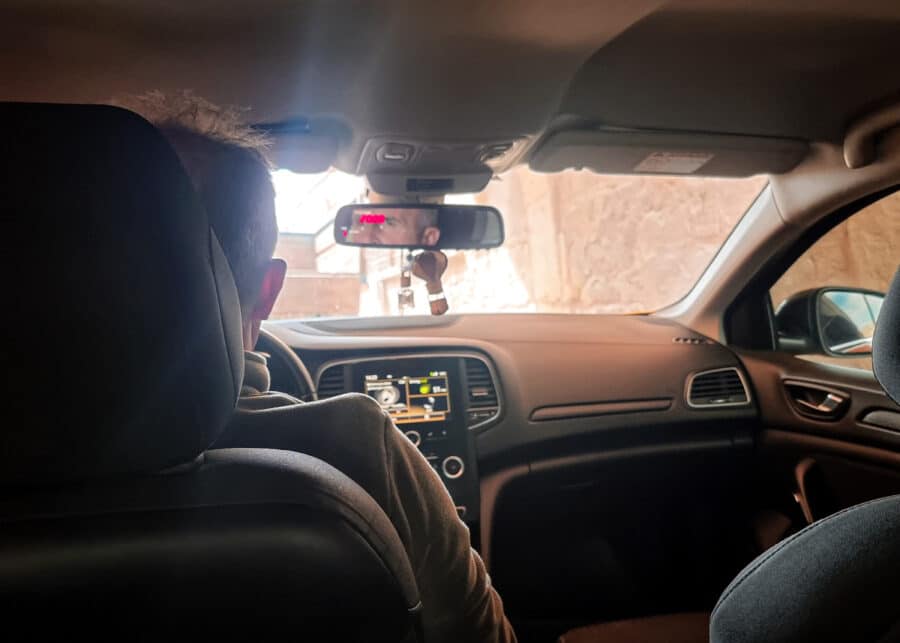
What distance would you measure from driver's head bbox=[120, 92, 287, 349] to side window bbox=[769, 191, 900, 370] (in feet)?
8.87

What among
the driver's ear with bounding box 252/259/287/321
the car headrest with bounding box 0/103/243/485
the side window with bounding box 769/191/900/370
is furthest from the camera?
the side window with bounding box 769/191/900/370

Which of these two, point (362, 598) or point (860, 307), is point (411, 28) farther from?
point (860, 307)

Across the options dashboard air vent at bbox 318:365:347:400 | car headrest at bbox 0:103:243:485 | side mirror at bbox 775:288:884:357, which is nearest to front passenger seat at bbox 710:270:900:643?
car headrest at bbox 0:103:243:485

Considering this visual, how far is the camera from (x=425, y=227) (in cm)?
304

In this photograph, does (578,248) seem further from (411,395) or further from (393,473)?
(393,473)

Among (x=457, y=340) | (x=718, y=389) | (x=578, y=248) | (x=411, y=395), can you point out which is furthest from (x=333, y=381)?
(x=578, y=248)

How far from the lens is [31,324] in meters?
0.81

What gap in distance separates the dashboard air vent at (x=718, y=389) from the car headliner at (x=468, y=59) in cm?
121

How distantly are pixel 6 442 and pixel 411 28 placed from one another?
5.23ft

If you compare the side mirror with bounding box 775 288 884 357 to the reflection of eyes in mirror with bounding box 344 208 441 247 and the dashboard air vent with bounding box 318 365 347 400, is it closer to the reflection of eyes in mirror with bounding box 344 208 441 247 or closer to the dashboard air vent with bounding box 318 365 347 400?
the reflection of eyes in mirror with bounding box 344 208 441 247

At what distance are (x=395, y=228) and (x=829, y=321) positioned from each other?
2.11 metres

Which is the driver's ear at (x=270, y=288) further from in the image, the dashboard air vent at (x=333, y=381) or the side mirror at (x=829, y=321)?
the side mirror at (x=829, y=321)

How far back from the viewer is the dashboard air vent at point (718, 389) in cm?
329

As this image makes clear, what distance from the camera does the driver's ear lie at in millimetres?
1324
